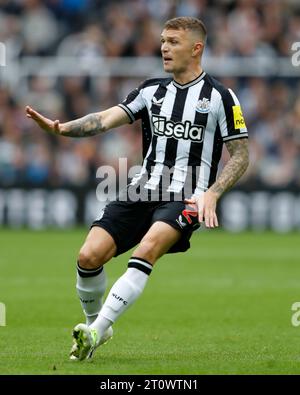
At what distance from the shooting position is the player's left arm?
7410 millimetres

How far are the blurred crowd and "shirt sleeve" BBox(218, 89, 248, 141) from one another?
1229 centimetres

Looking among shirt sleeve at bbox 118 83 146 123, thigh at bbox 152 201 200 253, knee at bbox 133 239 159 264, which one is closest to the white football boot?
knee at bbox 133 239 159 264

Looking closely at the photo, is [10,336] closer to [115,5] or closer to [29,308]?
[29,308]

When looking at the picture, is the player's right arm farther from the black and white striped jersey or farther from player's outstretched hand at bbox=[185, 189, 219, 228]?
player's outstretched hand at bbox=[185, 189, 219, 228]

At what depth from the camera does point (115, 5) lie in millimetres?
22375

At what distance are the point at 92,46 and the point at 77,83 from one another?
97cm

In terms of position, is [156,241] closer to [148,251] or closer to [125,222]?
[148,251]

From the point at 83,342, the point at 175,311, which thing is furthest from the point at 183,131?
the point at 175,311

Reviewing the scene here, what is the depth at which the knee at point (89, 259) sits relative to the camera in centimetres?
756

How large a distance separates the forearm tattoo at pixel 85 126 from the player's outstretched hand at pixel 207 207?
871mm

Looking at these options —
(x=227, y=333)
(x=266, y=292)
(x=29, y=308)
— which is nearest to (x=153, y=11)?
(x=266, y=292)

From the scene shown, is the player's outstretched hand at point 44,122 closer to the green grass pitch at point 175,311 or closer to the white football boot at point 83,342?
the white football boot at point 83,342

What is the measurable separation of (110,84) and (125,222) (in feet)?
44.7
